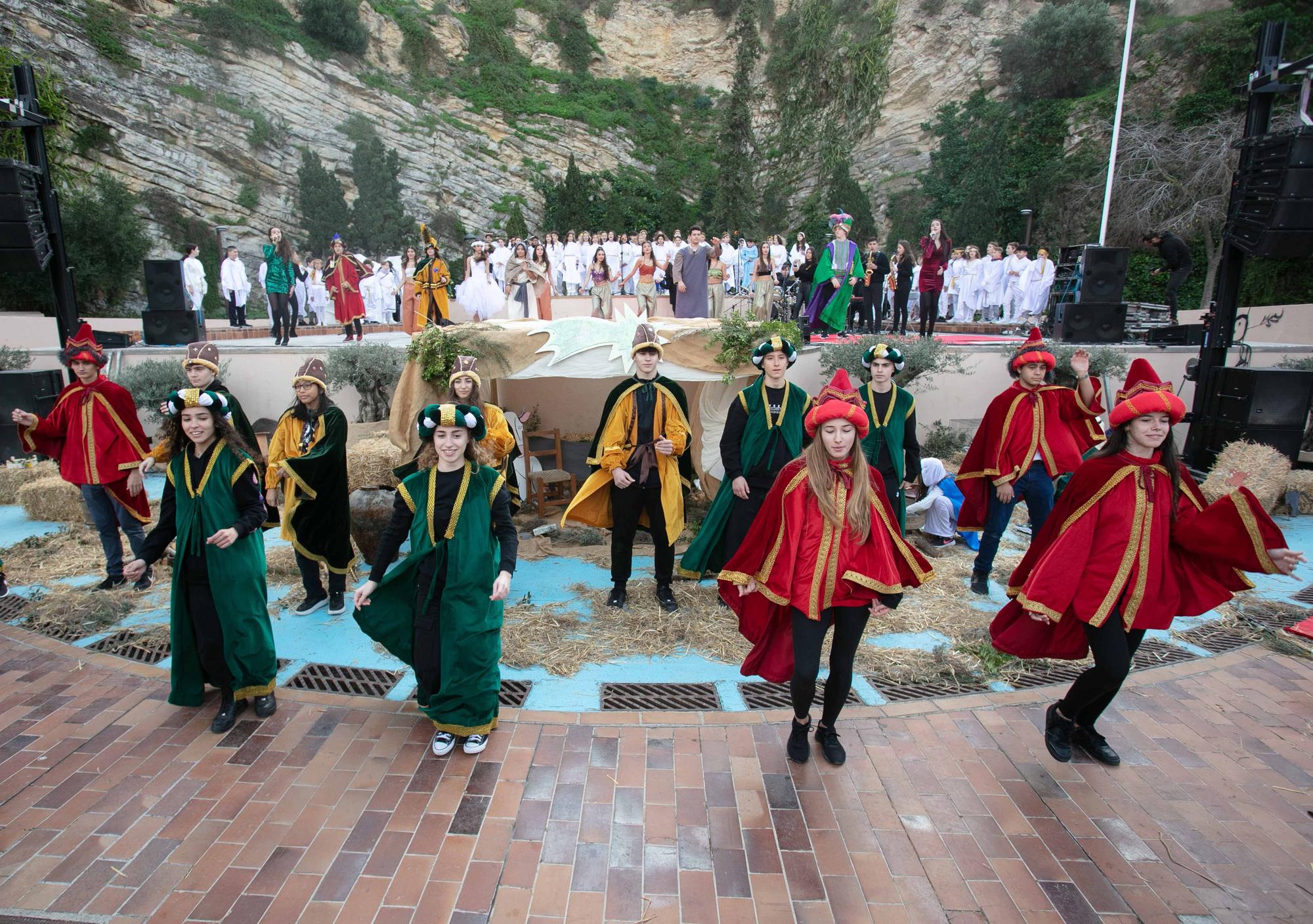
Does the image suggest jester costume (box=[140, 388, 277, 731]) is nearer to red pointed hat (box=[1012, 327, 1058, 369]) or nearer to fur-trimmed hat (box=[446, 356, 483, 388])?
fur-trimmed hat (box=[446, 356, 483, 388])

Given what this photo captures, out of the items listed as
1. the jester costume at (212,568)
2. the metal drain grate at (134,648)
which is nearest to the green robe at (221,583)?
the jester costume at (212,568)

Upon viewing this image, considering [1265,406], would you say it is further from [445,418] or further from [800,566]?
[445,418]

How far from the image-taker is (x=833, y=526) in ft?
11.1

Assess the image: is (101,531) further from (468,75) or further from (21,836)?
(468,75)

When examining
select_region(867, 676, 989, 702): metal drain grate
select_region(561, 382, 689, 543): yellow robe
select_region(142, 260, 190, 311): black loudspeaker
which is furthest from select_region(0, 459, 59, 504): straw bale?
select_region(867, 676, 989, 702): metal drain grate

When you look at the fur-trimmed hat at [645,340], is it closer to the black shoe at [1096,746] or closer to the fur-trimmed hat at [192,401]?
the fur-trimmed hat at [192,401]

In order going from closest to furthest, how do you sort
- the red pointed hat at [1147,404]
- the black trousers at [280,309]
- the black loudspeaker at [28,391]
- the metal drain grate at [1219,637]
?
the red pointed hat at [1147,404]
the metal drain grate at [1219,637]
the black loudspeaker at [28,391]
the black trousers at [280,309]

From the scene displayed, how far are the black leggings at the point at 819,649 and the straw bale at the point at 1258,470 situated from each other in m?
5.51

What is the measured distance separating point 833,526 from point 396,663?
2.95 meters

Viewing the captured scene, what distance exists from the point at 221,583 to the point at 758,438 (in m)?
3.41

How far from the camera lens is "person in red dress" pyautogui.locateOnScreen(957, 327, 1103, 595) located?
18.3 ft

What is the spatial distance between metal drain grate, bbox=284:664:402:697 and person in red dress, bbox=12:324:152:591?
207 cm

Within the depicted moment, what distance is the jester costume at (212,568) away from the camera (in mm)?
3846

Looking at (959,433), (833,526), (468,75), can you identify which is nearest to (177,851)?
(833,526)
